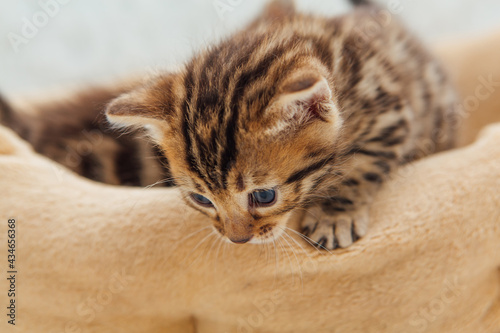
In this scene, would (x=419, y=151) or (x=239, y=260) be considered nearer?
(x=239, y=260)

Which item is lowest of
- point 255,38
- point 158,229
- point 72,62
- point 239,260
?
point 239,260

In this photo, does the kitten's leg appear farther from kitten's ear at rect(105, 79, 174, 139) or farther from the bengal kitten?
kitten's ear at rect(105, 79, 174, 139)

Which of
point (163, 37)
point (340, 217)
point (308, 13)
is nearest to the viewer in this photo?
point (340, 217)

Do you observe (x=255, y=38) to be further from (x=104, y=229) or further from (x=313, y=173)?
(x=104, y=229)

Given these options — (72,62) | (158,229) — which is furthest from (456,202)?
(72,62)

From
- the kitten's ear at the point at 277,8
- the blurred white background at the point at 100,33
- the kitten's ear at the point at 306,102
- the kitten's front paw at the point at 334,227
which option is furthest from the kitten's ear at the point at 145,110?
the blurred white background at the point at 100,33

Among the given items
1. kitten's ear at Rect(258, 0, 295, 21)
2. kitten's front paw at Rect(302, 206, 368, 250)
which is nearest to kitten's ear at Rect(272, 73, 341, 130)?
kitten's front paw at Rect(302, 206, 368, 250)

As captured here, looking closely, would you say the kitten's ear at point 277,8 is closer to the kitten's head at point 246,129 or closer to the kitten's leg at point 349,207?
the kitten's head at point 246,129

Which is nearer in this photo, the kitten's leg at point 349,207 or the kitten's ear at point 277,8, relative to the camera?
the kitten's leg at point 349,207
